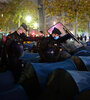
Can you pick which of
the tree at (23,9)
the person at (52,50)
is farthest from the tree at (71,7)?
the tree at (23,9)

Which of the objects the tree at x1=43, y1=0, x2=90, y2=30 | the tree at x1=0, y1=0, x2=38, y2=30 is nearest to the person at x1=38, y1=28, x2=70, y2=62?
the tree at x1=43, y1=0, x2=90, y2=30

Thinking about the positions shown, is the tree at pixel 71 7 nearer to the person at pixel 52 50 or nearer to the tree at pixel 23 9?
the person at pixel 52 50

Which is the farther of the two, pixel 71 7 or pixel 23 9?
pixel 23 9

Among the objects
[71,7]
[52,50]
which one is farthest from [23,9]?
[52,50]

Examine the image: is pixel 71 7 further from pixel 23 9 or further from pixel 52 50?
pixel 23 9

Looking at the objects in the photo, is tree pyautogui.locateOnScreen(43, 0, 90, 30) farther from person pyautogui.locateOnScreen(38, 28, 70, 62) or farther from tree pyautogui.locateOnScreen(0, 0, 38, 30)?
tree pyautogui.locateOnScreen(0, 0, 38, 30)

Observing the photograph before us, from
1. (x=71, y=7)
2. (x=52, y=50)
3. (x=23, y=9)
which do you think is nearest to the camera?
(x=52, y=50)

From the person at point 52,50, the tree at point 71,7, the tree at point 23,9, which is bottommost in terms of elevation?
the person at point 52,50

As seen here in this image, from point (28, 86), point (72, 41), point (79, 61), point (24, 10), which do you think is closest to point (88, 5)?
point (72, 41)

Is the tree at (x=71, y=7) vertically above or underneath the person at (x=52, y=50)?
above

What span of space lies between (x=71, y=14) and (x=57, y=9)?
1.86 metres

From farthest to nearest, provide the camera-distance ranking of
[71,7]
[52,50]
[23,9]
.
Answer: [23,9] < [71,7] < [52,50]

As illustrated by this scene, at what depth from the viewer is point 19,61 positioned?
18.2ft

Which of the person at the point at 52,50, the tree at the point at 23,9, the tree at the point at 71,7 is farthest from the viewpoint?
the tree at the point at 23,9
